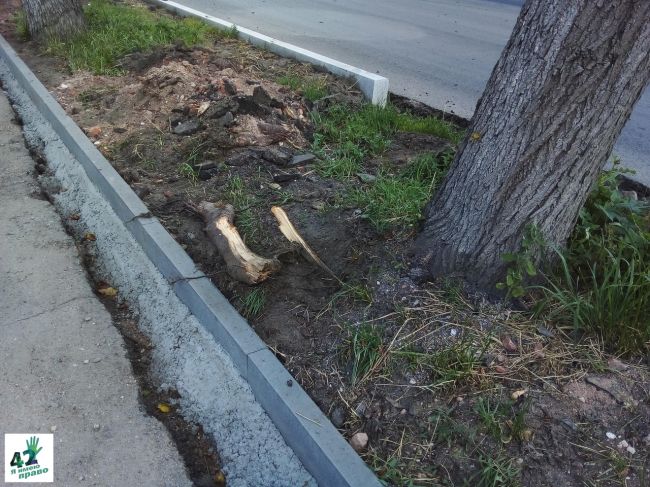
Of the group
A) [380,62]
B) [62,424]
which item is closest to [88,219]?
[62,424]

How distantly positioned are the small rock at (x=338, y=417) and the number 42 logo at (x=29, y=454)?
50.8 inches

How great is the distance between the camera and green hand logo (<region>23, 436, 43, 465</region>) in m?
2.58

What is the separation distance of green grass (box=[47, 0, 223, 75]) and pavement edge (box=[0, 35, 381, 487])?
8.34 feet

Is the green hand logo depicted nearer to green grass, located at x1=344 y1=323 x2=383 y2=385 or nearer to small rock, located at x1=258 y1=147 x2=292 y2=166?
green grass, located at x1=344 y1=323 x2=383 y2=385

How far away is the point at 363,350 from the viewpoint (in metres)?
2.76

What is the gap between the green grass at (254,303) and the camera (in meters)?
3.16

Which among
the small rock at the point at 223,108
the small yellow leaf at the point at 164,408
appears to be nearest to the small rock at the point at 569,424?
the small yellow leaf at the point at 164,408

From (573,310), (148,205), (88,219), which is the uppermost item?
(573,310)

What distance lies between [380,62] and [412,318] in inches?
243

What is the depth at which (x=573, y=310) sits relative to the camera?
2.82 m

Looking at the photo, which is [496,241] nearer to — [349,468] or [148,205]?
[349,468]

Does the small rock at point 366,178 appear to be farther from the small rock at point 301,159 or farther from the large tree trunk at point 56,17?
the large tree trunk at point 56,17

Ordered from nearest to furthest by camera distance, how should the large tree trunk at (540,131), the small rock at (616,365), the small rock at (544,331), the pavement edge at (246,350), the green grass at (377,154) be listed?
the pavement edge at (246,350) < the large tree trunk at (540,131) < the small rock at (616,365) < the small rock at (544,331) < the green grass at (377,154)

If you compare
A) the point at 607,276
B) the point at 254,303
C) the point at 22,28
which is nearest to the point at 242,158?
the point at 254,303
